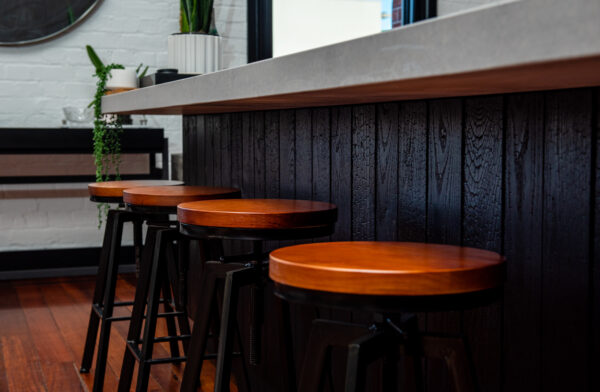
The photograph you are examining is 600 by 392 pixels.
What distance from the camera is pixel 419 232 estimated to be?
1.53 metres

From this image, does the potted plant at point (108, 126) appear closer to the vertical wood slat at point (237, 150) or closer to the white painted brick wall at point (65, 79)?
the white painted brick wall at point (65, 79)

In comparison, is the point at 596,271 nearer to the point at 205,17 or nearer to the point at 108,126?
the point at 205,17

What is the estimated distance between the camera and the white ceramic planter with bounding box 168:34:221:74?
124 inches

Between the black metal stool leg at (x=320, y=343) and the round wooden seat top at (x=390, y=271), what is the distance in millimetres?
96

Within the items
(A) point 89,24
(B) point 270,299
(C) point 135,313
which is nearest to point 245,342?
(B) point 270,299

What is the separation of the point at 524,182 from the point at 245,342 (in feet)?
4.52

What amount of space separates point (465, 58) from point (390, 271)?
289mm

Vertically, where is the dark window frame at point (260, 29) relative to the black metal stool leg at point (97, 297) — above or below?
above

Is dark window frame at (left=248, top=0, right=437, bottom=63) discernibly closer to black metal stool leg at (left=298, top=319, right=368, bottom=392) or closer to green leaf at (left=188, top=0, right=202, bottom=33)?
green leaf at (left=188, top=0, right=202, bottom=33)

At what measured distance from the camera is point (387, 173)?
1.63 metres

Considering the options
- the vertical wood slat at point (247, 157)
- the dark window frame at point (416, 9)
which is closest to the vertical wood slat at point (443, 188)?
the vertical wood slat at point (247, 157)

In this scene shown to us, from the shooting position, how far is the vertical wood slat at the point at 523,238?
1.26 meters

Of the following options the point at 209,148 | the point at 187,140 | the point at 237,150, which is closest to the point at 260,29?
the point at 187,140

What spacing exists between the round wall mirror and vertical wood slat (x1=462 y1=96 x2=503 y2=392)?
355 cm
